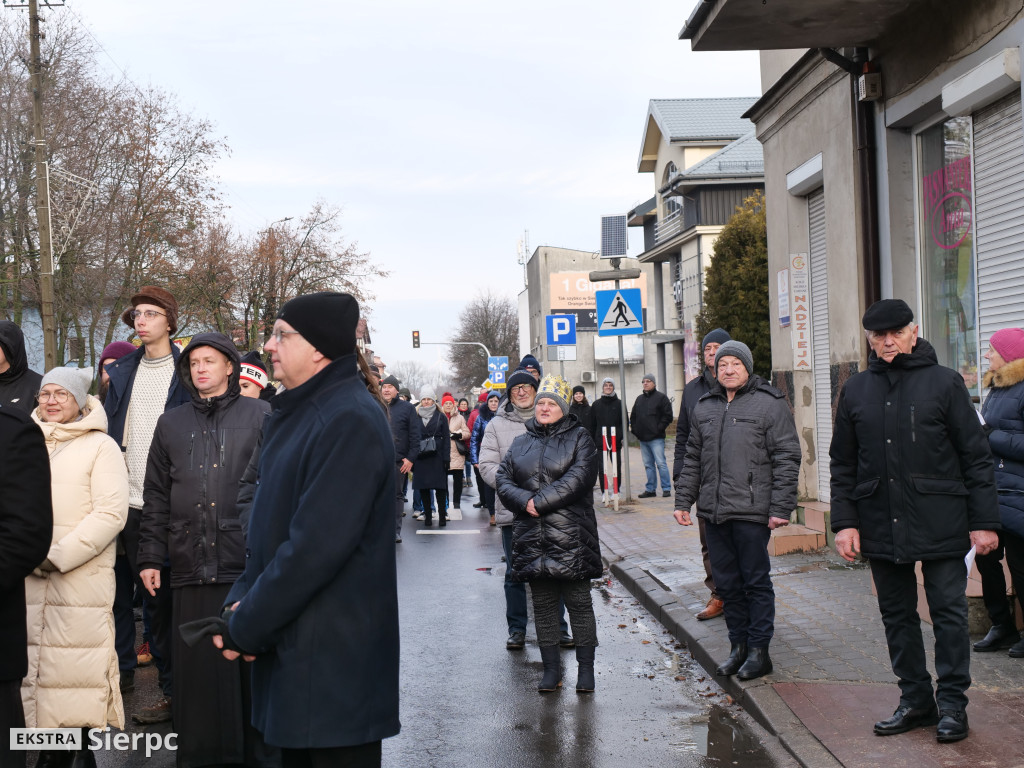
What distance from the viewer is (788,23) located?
351 inches

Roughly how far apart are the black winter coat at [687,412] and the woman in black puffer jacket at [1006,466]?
194 cm

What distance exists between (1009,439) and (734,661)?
208 cm

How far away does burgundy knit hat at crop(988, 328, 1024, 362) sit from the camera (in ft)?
21.1

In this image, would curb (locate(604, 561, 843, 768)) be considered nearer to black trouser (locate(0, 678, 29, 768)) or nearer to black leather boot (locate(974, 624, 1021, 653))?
black leather boot (locate(974, 624, 1021, 653))

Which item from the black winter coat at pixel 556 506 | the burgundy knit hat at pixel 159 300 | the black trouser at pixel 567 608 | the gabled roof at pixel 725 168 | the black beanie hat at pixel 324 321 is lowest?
the black trouser at pixel 567 608

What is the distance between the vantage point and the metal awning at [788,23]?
8.51 metres

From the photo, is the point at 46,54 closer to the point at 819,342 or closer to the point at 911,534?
the point at 819,342

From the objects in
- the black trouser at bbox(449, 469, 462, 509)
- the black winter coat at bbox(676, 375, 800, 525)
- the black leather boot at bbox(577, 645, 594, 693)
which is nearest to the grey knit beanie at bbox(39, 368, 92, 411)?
the black leather boot at bbox(577, 645, 594, 693)

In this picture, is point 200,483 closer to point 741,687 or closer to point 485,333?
point 741,687

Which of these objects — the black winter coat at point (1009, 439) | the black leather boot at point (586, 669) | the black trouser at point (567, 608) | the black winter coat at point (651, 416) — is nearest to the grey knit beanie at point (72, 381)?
the black trouser at point (567, 608)

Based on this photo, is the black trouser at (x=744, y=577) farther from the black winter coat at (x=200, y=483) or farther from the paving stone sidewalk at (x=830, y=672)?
the black winter coat at (x=200, y=483)

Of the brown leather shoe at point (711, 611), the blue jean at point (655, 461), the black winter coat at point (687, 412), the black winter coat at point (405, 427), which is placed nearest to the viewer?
the black winter coat at point (687, 412)

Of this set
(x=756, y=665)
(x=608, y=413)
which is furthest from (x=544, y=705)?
(x=608, y=413)

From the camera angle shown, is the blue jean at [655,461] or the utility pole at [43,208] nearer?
the blue jean at [655,461]
